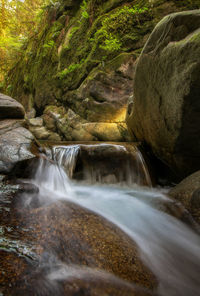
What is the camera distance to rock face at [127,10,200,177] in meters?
2.33

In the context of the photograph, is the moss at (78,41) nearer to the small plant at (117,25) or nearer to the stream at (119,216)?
the small plant at (117,25)

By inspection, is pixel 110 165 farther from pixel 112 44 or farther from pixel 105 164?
pixel 112 44

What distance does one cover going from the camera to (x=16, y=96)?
14258mm

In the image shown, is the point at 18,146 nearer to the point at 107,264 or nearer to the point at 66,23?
the point at 107,264

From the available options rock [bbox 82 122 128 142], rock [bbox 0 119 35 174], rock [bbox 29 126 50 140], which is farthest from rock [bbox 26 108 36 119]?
rock [bbox 0 119 35 174]

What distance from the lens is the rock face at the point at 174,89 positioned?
2332mm

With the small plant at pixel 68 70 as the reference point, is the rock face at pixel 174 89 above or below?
below

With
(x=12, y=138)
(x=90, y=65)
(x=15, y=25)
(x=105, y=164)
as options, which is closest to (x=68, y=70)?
Answer: (x=90, y=65)

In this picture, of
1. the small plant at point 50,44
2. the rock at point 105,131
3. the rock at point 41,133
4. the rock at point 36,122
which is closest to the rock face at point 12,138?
the rock at point 105,131

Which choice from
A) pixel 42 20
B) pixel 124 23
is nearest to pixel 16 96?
pixel 42 20

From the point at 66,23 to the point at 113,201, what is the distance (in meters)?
12.8

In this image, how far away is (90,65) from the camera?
28.0 feet

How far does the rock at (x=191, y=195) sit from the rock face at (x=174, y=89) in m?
0.63

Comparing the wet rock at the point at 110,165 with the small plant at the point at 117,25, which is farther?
the small plant at the point at 117,25
